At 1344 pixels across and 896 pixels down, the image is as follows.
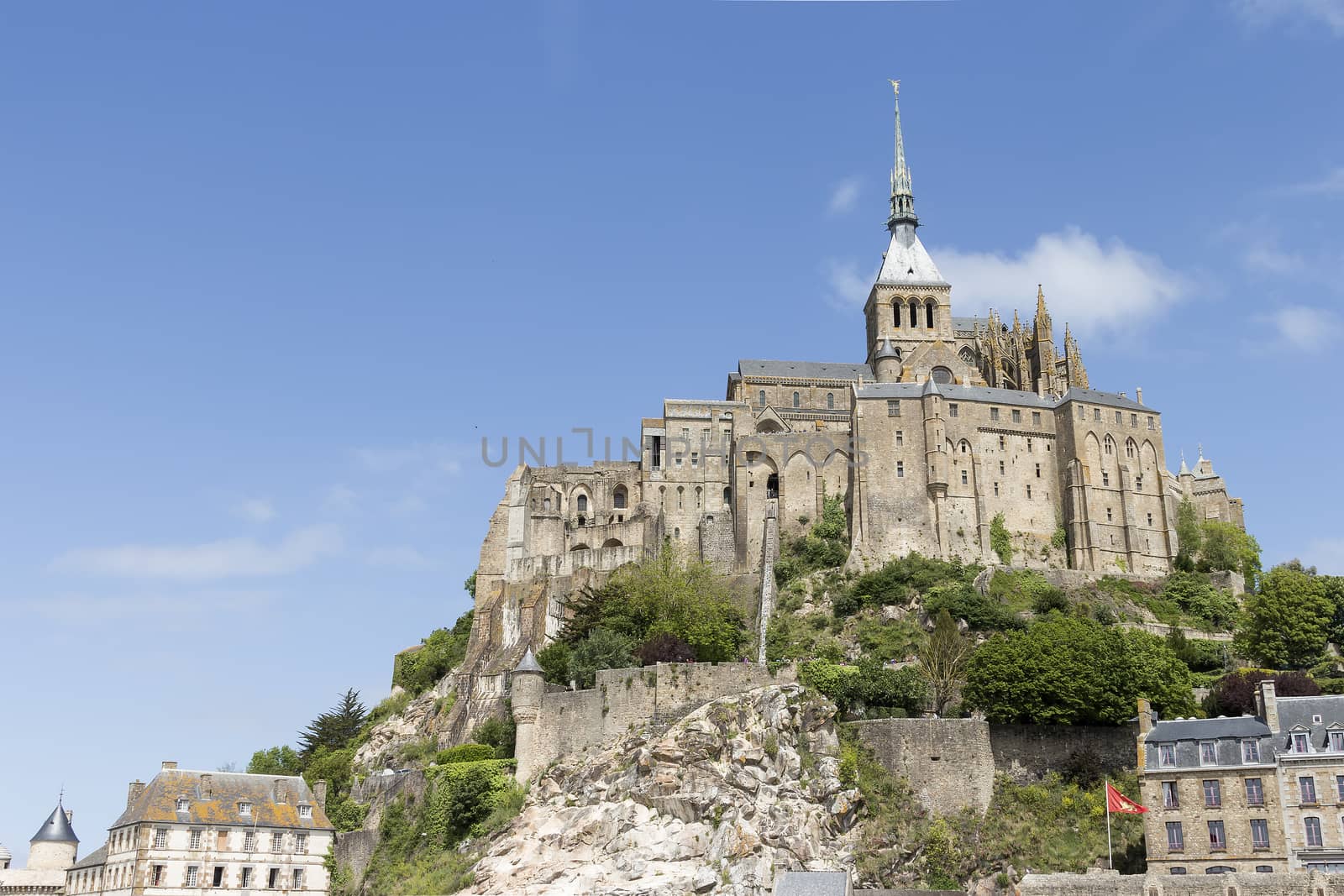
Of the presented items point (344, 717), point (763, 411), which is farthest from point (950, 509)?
point (344, 717)

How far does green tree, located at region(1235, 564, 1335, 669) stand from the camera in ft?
210

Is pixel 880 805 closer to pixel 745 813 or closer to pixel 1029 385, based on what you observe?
pixel 745 813

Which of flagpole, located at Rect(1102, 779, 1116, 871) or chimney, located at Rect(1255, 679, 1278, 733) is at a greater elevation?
chimney, located at Rect(1255, 679, 1278, 733)

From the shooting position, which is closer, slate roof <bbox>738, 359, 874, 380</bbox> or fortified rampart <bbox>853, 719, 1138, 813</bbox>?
fortified rampart <bbox>853, 719, 1138, 813</bbox>

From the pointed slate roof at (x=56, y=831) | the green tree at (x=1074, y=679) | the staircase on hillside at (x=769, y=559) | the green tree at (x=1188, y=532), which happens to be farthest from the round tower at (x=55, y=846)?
the green tree at (x=1188, y=532)

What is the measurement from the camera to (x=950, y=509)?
79688 mm

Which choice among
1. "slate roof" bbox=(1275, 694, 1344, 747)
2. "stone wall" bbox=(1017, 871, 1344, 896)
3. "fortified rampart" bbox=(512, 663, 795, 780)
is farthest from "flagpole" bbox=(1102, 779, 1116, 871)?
"fortified rampart" bbox=(512, 663, 795, 780)

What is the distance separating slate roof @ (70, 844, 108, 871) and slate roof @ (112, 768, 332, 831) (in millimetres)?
1552

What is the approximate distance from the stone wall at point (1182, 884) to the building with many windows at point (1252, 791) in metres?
1.32

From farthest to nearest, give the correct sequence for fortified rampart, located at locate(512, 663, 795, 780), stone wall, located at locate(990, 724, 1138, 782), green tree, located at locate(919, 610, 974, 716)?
green tree, located at locate(919, 610, 974, 716)
fortified rampart, located at locate(512, 663, 795, 780)
stone wall, located at locate(990, 724, 1138, 782)

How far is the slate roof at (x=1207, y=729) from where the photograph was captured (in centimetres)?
4750

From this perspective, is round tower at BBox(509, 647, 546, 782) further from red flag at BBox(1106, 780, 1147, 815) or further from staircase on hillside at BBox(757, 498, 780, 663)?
red flag at BBox(1106, 780, 1147, 815)

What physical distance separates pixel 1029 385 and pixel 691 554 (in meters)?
24.3

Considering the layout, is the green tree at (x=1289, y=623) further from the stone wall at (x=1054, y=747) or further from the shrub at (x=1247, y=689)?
the stone wall at (x=1054, y=747)
